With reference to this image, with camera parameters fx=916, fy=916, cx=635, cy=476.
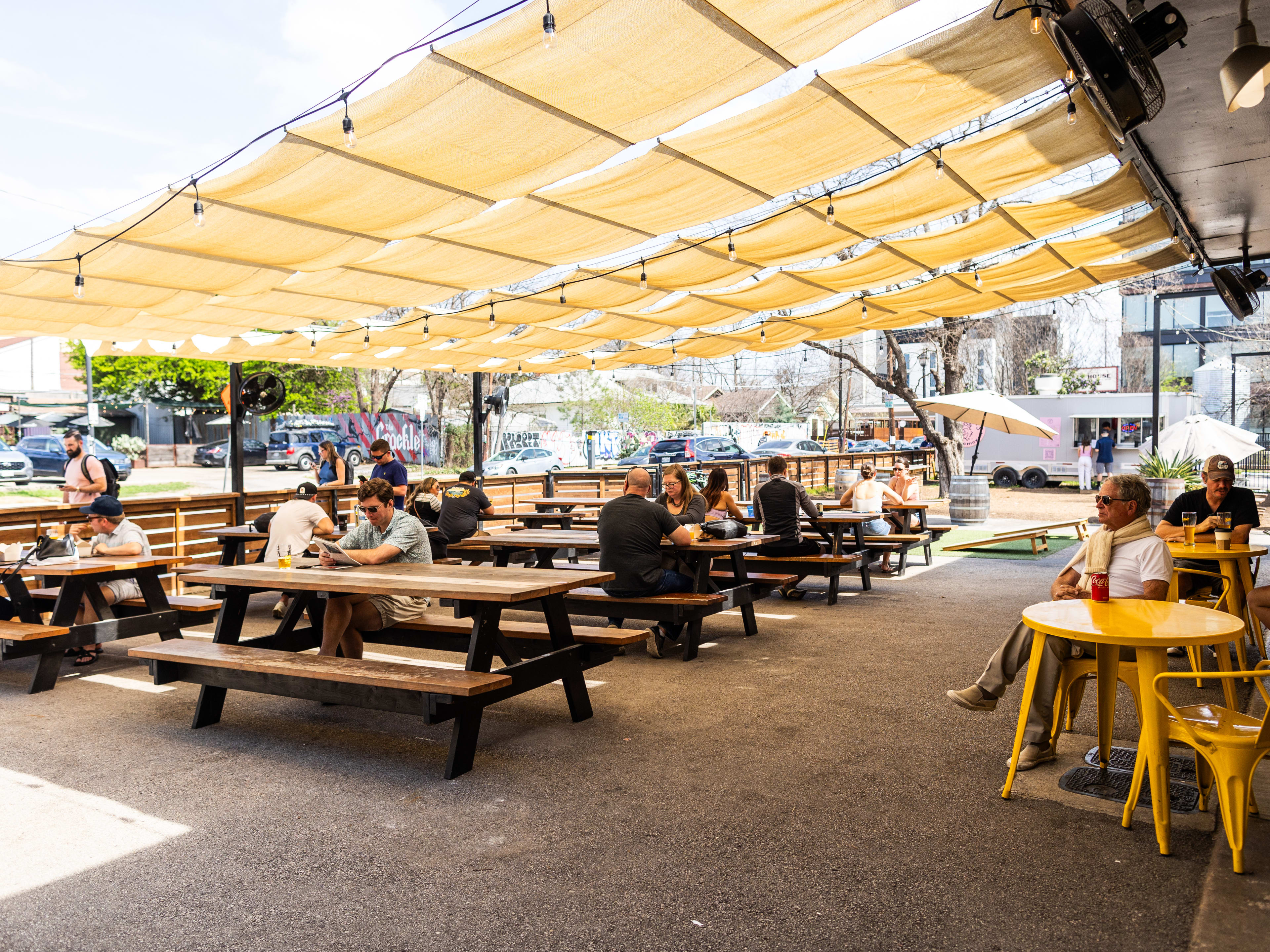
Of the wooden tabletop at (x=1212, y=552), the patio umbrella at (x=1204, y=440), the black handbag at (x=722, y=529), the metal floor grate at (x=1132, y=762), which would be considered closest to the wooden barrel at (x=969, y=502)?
the patio umbrella at (x=1204, y=440)

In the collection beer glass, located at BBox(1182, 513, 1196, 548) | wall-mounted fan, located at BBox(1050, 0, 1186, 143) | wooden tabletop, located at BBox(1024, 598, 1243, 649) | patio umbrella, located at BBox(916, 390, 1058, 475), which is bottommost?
wooden tabletop, located at BBox(1024, 598, 1243, 649)

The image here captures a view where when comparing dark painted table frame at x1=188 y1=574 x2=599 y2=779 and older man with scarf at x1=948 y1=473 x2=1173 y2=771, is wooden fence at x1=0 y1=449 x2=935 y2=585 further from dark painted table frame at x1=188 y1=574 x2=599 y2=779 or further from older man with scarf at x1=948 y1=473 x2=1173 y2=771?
older man with scarf at x1=948 y1=473 x2=1173 y2=771

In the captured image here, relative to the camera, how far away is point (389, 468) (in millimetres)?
10656

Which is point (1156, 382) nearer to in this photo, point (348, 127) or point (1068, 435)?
point (1068, 435)

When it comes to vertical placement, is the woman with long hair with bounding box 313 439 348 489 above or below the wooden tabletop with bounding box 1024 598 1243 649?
above

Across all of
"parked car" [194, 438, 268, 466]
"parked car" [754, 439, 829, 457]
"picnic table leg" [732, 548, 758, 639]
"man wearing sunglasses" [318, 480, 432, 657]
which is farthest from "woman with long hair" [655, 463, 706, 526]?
"parked car" [194, 438, 268, 466]

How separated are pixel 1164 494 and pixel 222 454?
31508mm

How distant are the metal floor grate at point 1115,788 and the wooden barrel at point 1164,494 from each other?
11.1m

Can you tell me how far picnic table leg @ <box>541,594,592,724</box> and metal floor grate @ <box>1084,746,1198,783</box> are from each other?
251 centimetres

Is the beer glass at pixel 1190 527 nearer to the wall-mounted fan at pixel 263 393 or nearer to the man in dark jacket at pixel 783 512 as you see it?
the man in dark jacket at pixel 783 512

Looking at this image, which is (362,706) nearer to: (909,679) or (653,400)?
(909,679)

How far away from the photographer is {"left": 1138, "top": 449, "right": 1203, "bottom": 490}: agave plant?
47.0 ft

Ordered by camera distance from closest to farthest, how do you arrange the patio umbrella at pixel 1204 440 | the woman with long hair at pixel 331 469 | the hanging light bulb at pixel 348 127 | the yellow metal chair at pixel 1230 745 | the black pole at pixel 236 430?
the yellow metal chair at pixel 1230 745 < the hanging light bulb at pixel 348 127 < the black pole at pixel 236 430 < the woman with long hair at pixel 331 469 < the patio umbrella at pixel 1204 440

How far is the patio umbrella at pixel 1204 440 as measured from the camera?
51.9 ft
